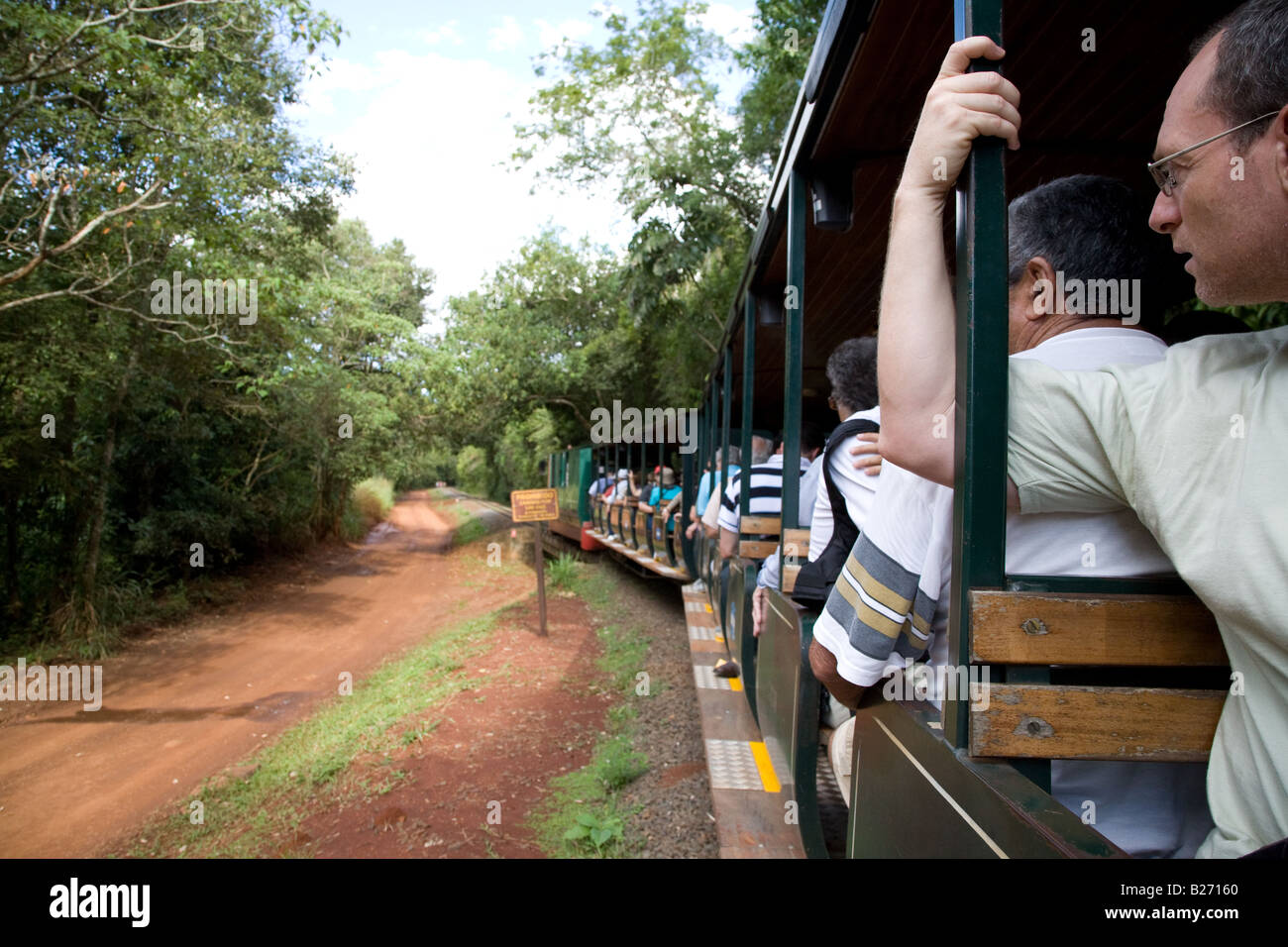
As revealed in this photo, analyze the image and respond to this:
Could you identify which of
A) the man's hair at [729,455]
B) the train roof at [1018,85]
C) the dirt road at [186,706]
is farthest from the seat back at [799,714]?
the dirt road at [186,706]

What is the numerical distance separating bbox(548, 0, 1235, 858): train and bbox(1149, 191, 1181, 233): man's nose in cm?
19

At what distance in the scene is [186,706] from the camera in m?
7.20

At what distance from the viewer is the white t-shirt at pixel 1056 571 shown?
116 cm

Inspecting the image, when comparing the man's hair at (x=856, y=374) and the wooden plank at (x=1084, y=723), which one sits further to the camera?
the man's hair at (x=856, y=374)

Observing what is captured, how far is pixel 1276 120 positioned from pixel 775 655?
202 cm

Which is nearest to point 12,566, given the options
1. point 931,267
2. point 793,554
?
point 793,554

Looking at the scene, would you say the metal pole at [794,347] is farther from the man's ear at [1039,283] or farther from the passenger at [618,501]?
the passenger at [618,501]

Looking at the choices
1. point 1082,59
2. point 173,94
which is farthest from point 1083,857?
point 173,94

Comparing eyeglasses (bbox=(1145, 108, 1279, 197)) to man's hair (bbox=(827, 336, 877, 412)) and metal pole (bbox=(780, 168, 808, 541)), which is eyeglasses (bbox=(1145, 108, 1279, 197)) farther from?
metal pole (bbox=(780, 168, 808, 541))

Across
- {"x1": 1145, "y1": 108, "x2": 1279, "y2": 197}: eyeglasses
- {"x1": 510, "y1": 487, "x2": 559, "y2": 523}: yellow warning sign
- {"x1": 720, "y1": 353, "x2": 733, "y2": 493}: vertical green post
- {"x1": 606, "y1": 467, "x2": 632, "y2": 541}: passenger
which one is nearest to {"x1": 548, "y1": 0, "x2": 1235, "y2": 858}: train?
{"x1": 1145, "y1": 108, "x2": 1279, "y2": 197}: eyeglasses

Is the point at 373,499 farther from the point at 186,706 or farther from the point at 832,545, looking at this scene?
the point at 832,545

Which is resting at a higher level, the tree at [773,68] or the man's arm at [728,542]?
the tree at [773,68]

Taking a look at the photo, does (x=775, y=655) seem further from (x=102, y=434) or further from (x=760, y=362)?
(x=102, y=434)

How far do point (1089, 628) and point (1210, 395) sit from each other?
33 cm
